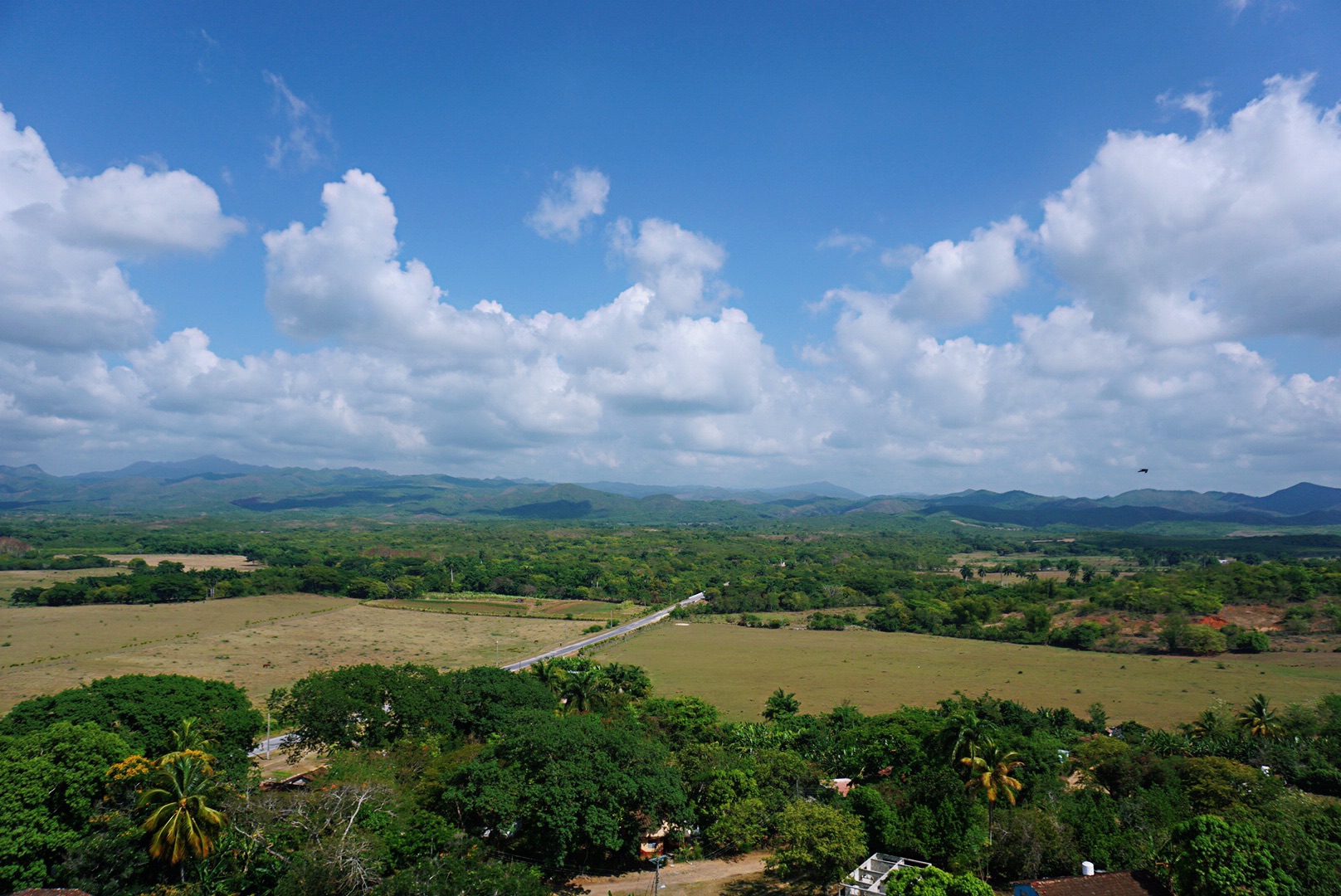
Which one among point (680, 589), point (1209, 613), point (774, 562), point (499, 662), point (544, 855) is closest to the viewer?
point (544, 855)

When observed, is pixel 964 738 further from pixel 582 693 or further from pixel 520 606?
pixel 520 606

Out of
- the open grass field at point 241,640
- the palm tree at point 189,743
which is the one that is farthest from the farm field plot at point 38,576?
the palm tree at point 189,743

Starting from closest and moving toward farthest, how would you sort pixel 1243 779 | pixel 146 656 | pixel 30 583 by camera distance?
pixel 1243 779 → pixel 146 656 → pixel 30 583

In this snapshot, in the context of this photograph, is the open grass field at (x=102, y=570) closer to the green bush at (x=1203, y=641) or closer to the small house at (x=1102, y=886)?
the small house at (x=1102, y=886)

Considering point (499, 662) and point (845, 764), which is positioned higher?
point (845, 764)

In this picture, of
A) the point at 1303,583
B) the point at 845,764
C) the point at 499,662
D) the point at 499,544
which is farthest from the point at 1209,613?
the point at 499,544

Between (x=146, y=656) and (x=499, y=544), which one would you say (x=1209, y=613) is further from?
(x=499, y=544)

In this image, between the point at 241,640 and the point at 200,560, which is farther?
the point at 200,560

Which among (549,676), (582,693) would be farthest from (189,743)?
(549,676)
